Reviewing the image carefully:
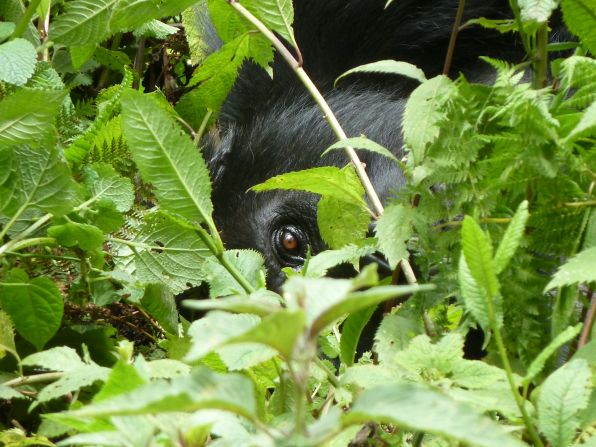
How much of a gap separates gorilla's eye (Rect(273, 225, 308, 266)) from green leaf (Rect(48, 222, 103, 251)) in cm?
134

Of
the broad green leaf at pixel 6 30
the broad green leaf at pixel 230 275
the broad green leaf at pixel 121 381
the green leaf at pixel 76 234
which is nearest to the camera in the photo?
the broad green leaf at pixel 121 381

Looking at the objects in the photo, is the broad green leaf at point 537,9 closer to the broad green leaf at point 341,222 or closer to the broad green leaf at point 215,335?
the broad green leaf at point 341,222

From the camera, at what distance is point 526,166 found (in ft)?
3.58

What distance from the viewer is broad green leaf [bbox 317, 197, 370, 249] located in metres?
1.44

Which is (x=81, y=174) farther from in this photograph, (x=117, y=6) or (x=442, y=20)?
(x=442, y=20)

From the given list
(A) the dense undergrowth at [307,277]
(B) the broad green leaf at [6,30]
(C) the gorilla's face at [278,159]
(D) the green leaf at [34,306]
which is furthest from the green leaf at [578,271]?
(C) the gorilla's face at [278,159]

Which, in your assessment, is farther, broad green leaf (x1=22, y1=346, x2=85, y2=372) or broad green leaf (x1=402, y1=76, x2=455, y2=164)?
broad green leaf (x1=402, y1=76, x2=455, y2=164)

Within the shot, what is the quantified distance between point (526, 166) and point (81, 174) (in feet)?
2.76

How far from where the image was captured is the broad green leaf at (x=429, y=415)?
57cm

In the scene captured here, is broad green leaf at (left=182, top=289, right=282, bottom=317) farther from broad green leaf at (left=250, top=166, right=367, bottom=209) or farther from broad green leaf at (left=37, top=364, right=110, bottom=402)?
broad green leaf at (left=250, top=166, right=367, bottom=209)

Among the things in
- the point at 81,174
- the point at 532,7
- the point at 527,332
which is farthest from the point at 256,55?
the point at 527,332

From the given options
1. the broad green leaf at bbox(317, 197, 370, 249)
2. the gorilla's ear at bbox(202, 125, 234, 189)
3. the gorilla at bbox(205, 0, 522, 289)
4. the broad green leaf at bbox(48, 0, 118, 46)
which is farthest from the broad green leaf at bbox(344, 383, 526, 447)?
the gorilla's ear at bbox(202, 125, 234, 189)

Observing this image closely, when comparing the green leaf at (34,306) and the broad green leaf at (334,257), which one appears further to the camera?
the green leaf at (34,306)

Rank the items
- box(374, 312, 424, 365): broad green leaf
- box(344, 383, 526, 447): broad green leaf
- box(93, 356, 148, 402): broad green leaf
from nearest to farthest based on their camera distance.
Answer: box(344, 383, 526, 447): broad green leaf
box(93, 356, 148, 402): broad green leaf
box(374, 312, 424, 365): broad green leaf
